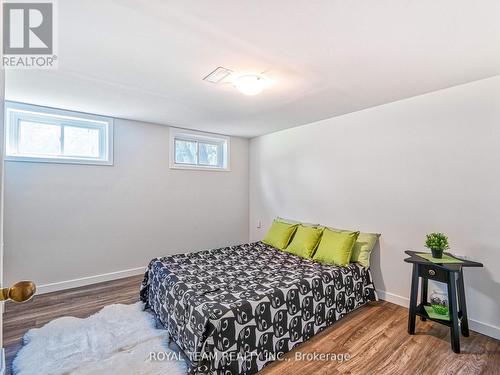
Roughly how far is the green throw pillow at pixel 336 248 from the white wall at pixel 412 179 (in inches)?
15.5

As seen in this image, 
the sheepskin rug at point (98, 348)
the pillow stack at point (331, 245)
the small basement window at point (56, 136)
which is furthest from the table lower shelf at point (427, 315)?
the small basement window at point (56, 136)

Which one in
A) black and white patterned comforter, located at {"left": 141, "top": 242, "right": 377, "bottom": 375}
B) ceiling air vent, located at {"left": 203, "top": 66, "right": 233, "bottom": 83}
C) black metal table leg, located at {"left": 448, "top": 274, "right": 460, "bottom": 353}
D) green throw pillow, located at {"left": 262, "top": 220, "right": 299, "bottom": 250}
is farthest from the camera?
green throw pillow, located at {"left": 262, "top": 220, "right": 299, "bottom": 250}

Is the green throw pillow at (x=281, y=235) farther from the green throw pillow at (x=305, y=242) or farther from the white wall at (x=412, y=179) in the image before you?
the white wall at (x=412, y=179)

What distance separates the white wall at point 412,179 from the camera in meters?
2.19

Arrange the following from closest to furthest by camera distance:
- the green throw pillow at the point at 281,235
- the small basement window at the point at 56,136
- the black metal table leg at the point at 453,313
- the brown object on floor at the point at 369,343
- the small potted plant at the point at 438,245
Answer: the brown object on floor at the point at 369,343 < the black metal table leg at the point at 453,313 < the small potted plant at the point at 438,245 < the small basement window at the point at 56,136 < the green throw pillow at the point at 281,235

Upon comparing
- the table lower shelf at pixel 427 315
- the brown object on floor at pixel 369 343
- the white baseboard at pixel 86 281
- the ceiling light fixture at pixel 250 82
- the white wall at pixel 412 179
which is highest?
the ceiling light fixture at pixel 250 82

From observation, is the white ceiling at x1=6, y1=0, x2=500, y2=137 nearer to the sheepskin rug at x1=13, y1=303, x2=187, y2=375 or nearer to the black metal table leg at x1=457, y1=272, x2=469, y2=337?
the black metal table leg at x1=457, y1=272, x2=469, y2=337

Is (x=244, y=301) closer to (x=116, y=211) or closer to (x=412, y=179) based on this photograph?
(x=412, y=179)

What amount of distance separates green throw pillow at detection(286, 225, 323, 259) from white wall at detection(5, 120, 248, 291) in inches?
65.0

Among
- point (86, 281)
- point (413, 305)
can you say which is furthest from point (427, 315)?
point (86, 281)

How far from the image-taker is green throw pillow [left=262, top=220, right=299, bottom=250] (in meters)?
3.32

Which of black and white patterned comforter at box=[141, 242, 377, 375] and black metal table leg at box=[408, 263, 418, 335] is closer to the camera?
black and white patterned comforter at box=[141, 242, 377, 375]

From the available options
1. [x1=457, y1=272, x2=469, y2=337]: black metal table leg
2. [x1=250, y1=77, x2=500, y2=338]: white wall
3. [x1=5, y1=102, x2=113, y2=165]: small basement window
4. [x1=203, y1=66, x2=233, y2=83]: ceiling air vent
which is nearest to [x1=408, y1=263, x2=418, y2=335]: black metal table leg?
[x1=457, y1=272, x2=469, y2=337]: black metal table leg

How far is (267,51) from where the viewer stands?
1771 mm
